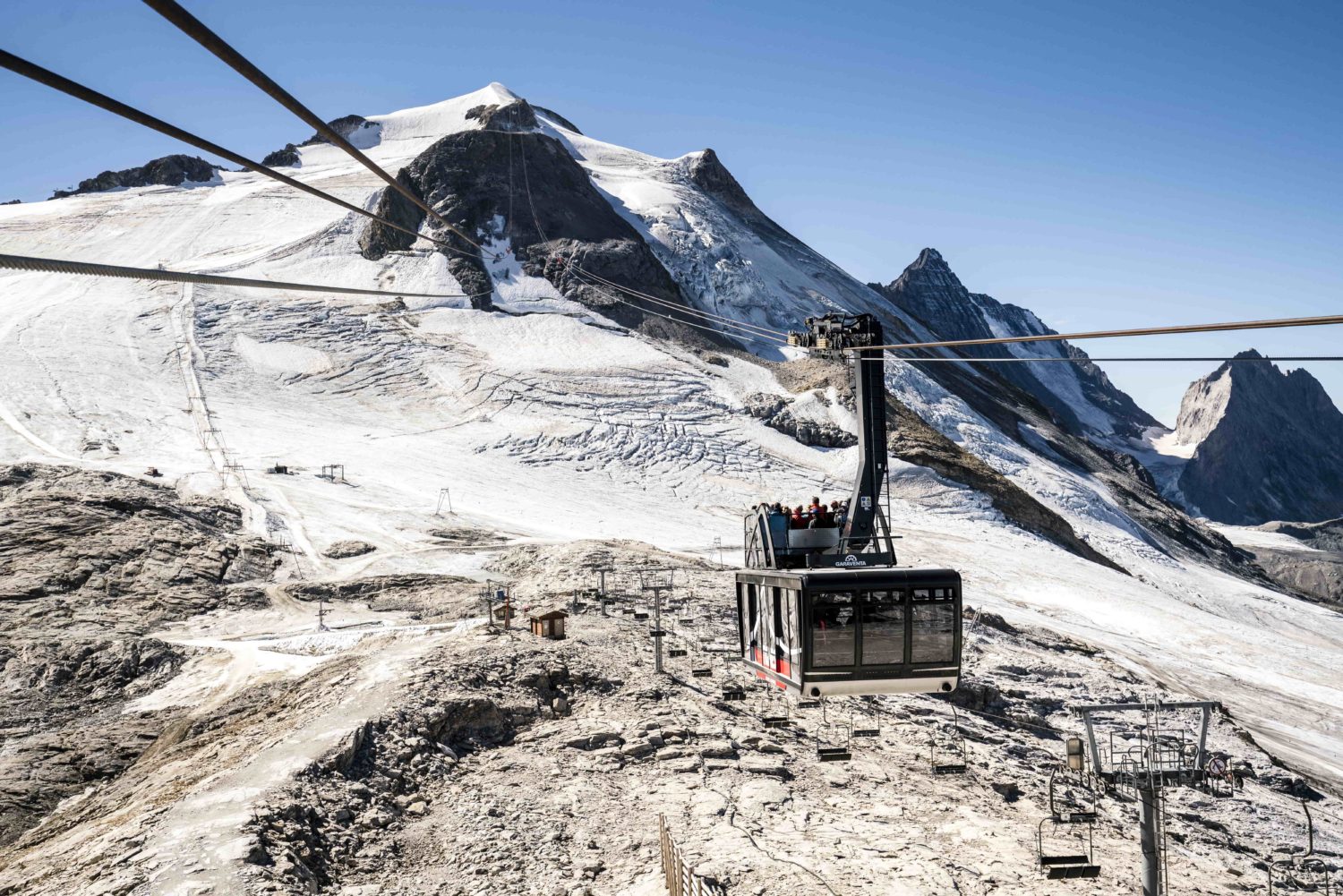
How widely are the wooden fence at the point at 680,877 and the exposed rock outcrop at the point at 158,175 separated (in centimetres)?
13760

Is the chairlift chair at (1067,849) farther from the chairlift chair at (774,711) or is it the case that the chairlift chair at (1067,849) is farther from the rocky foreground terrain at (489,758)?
the chairlift chair at (774,711)

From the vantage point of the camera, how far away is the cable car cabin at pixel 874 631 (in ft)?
44.7

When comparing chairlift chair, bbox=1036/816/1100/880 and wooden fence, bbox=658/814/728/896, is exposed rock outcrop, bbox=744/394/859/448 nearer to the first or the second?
chairlift chair, bbox=1036/816/1100/880

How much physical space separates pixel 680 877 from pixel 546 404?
61890mm

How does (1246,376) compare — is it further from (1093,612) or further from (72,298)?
(72,298)

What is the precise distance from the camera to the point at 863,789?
60.0ft

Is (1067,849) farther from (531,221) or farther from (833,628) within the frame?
(531,221)

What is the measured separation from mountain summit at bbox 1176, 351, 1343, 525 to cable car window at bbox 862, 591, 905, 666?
168881 millimetres

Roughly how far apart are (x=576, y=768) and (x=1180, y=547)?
76.5m

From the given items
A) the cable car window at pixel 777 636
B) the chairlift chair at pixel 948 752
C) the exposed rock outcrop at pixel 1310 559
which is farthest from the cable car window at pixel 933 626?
the exposed rock outcrop at pixel 1310 559

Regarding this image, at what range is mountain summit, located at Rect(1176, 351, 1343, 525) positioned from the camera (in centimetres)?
16312

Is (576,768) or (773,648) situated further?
(576,768)

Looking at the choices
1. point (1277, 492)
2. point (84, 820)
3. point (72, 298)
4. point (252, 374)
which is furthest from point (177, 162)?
point (1277, 492)

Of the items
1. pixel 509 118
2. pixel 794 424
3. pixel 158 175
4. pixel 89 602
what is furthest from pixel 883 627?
pixel 158 175
